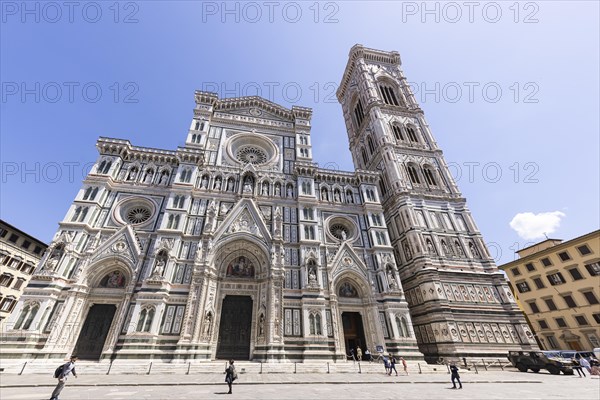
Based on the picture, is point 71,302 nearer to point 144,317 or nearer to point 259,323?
point 144,317

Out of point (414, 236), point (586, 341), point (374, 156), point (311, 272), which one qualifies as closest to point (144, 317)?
point (311, 272)

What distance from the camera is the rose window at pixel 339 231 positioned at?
958 inches

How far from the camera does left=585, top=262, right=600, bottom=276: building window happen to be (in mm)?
26938

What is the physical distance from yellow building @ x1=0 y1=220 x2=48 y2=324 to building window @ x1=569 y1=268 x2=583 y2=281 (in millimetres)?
60146

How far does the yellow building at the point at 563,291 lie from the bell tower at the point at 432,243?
1196 centimetres

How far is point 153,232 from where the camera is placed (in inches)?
814

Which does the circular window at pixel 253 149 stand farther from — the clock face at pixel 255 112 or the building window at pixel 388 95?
the building window at pixel 388 95

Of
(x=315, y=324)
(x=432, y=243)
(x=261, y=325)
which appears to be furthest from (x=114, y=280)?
(x=432, y=243)

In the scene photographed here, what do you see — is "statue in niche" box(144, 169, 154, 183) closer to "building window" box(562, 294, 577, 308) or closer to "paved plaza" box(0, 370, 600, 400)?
"paved plaza" box(0, 370, 600, 400)

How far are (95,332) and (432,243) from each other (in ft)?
89.3

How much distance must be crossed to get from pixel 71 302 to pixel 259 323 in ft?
39.7

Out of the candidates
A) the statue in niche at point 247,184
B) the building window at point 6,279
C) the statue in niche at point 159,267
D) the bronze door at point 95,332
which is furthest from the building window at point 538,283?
the building window at point 6,279

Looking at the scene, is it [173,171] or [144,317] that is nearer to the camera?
[144,317]

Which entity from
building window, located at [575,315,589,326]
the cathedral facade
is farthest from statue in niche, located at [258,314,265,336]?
building window, located at [575,315,589,326]
